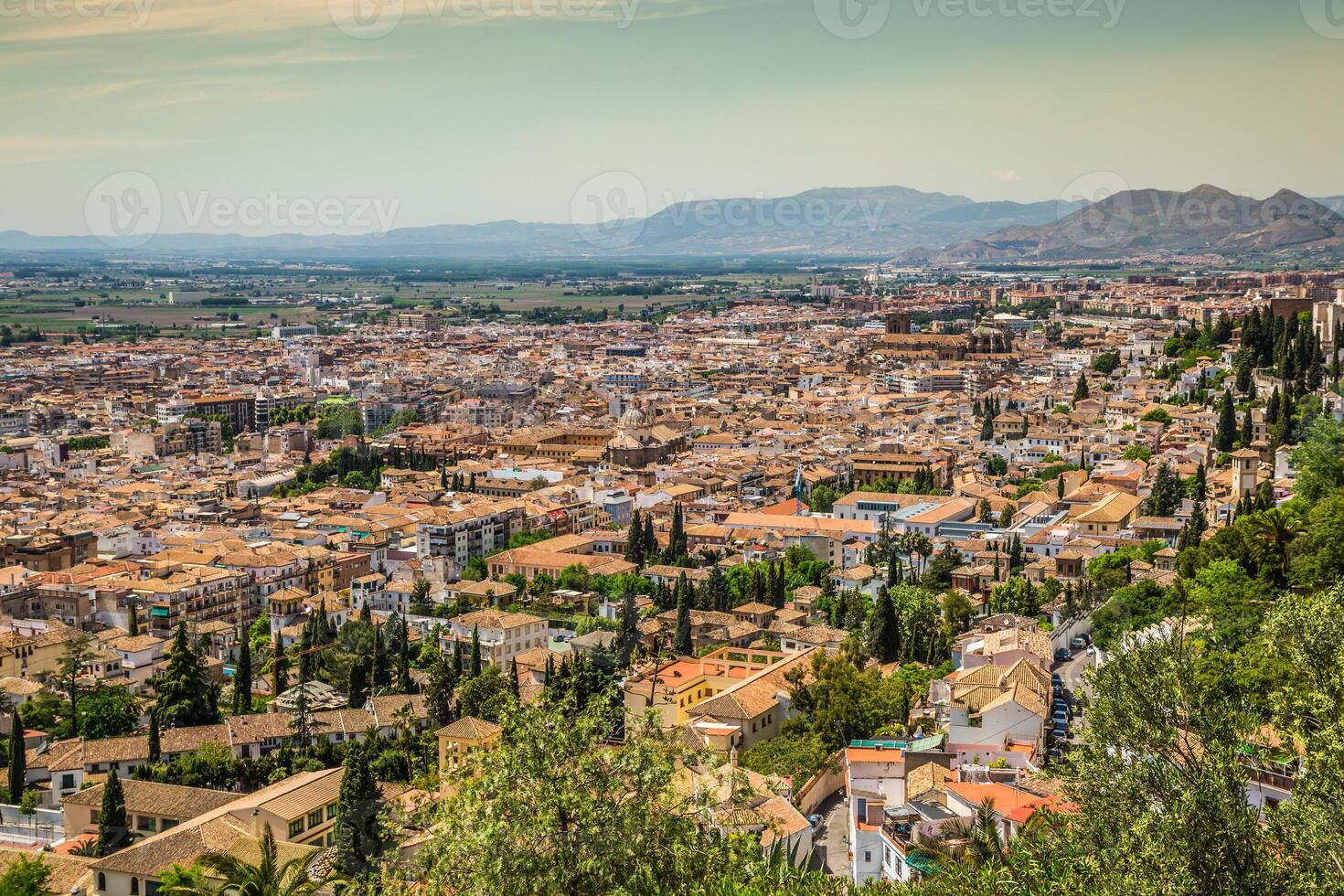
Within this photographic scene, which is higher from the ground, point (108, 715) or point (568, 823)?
point (568, 823)

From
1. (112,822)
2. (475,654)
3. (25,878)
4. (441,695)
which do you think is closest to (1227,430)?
(475,654)

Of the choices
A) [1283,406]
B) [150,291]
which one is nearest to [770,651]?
[1283,406]

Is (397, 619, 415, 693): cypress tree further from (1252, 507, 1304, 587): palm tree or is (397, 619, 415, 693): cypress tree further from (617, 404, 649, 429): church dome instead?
(617, 404, 649, 429): church dome

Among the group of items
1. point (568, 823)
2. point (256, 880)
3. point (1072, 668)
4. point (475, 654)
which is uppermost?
point (568, 823)

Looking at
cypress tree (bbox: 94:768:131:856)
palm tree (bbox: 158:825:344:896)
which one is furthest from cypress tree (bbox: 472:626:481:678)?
palm tree (bbox: 158:825:344:896)

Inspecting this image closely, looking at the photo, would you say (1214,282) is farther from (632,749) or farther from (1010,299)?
(632,749)

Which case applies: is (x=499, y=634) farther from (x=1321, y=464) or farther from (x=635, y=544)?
(x=1321, y=464)

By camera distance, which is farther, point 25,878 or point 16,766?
point 16,766
